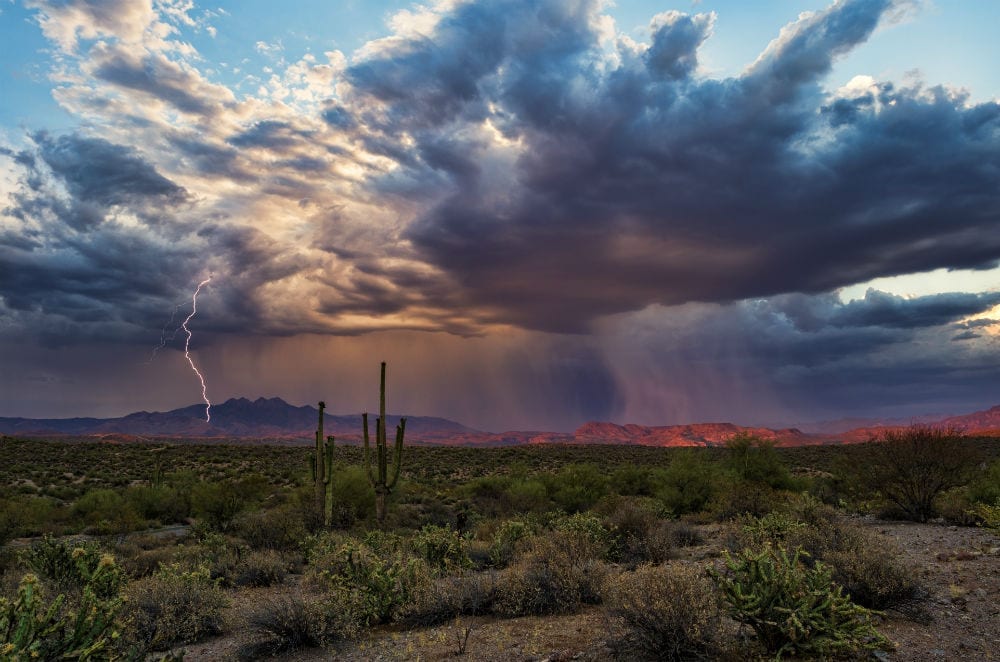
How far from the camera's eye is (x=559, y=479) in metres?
28.3

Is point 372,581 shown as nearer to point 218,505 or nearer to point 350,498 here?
point 350,498

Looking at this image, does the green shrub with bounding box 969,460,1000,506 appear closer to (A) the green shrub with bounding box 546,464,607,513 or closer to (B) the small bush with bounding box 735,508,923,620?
(B) the small bush with bounding box 735,508,923,620

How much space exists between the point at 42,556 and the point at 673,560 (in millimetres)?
14369

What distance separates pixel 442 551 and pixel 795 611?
8383 mm

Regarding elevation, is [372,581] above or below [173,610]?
above

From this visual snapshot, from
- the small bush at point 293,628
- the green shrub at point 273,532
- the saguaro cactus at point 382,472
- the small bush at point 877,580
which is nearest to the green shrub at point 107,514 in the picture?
the green shrub at point 273,532

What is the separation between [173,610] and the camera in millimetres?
9602

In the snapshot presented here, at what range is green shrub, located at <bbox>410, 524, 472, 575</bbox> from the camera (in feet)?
42.5

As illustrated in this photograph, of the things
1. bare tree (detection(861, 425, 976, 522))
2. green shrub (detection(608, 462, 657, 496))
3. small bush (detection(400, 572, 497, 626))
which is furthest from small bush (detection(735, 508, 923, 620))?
green shrub (detection(608, 462, 657, 496))

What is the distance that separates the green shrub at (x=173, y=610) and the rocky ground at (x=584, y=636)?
1.11ft

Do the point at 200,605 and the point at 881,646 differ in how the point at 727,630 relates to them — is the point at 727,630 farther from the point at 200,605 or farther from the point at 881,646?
the point at 200,605

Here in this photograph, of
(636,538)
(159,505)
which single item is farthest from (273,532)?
(159,505)

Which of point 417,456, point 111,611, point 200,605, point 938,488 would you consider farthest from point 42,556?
point 417,456

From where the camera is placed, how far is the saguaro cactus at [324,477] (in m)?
21.6
